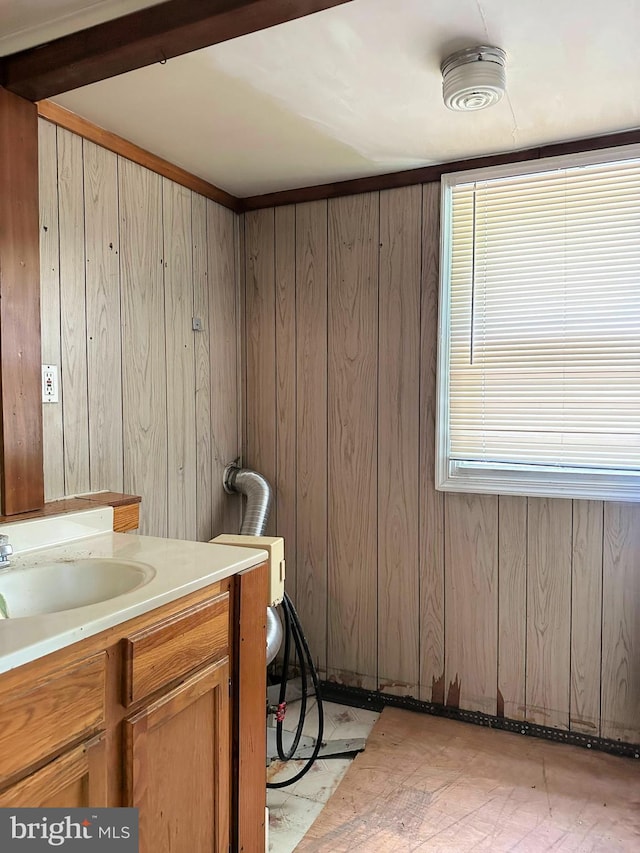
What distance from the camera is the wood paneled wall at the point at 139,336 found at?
189cm

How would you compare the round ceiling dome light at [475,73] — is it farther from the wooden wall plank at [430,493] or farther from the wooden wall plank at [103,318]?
the wooden wall plank at [103,318]

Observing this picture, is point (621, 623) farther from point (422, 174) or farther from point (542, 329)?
point (422, 174)

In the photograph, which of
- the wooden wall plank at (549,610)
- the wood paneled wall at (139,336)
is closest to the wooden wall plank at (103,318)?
the wood paneled wall at (139,336)

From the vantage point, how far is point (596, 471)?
85.9 inches

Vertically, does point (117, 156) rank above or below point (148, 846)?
above

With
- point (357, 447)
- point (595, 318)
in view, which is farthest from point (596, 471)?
point (357, 447)

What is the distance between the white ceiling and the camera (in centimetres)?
147

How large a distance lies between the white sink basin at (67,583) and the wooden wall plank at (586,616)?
1659 millimetres

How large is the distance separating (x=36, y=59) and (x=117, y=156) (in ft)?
1.79

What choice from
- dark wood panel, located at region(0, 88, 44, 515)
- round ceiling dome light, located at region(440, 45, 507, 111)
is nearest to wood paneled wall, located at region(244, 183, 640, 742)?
round ceiling dome light, located at region(440, 45, 507, 111)

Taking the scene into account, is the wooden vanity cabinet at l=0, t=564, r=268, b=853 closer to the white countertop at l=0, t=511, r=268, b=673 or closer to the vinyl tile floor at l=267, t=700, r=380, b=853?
the white countertop at l=0, t=511, r=268, b=673

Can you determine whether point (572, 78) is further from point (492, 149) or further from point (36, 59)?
point (36, 59)

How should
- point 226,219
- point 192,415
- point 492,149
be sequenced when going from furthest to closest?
point 226,219, point 192,415, point 492,149

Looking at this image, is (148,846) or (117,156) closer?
(148,846)
